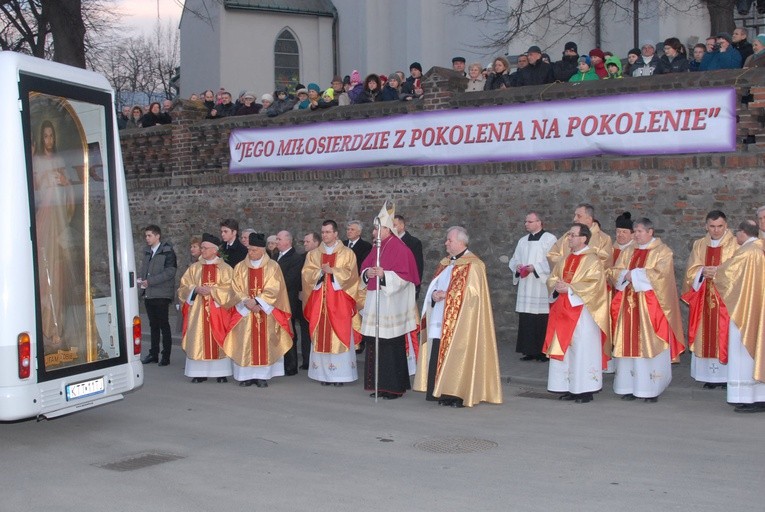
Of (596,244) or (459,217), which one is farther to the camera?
(459,217)

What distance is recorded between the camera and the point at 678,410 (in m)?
10.2

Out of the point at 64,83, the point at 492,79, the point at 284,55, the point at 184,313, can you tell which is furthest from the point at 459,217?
the point at 284,55

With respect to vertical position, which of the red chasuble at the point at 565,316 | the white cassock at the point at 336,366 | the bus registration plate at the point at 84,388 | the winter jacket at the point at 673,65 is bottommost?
the white cassock at the point at 336,366

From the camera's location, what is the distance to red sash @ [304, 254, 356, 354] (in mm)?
12180

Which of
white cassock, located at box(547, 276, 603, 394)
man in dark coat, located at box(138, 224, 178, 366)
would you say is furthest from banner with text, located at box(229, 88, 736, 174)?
man in dark coat, located at box(138, 224, 178, 366)

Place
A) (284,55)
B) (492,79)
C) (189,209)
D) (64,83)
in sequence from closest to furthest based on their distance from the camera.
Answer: (64,83), (492,79), (189,209), (284,55)

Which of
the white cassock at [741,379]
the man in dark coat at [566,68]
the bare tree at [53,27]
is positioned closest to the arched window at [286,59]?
the bare tree at [53,27]

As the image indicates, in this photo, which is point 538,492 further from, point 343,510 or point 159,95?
point 159,95

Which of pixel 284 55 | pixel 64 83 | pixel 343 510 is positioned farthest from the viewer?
pixel 284 55

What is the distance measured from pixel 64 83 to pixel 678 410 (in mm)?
6526

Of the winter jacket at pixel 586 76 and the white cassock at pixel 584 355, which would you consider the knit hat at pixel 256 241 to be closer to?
the white cassock at pixel 584 355

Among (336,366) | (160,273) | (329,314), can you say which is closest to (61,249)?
(329,314)

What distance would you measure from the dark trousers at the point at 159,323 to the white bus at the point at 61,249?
4.68 meters

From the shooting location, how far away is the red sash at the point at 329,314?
12.2m
